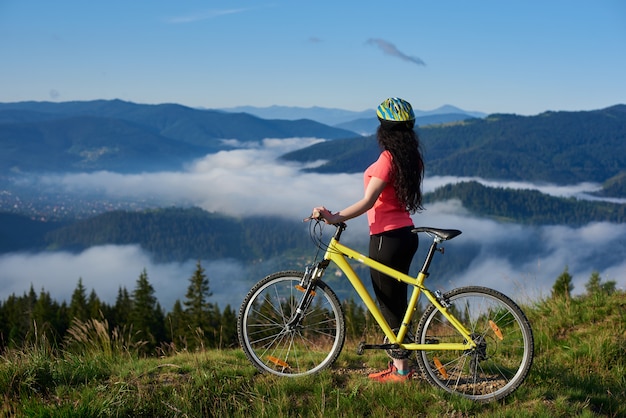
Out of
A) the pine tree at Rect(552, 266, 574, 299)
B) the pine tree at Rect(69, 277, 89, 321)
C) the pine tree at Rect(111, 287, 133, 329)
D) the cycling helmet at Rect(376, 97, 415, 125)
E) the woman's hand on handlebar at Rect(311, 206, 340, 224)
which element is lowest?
the pine tree at Rect(111, 287, 133, 329)

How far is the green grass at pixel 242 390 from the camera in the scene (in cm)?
450

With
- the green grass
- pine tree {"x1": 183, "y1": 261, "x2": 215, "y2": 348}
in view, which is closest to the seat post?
the green grass

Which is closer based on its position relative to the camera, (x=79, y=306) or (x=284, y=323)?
→ (x=284, y=323)

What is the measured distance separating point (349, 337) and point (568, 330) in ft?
10.0

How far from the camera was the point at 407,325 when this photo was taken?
512 centimetres

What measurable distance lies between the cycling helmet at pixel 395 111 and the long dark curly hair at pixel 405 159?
0.19 feet

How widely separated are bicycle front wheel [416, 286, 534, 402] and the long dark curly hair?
94 cm

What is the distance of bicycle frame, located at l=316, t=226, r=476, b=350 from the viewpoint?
192 inches

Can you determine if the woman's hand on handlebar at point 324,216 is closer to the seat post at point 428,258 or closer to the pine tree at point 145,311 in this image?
the seat post at point 428,258

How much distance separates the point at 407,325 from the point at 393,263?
584 millimetres

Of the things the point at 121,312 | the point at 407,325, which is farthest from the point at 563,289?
the point at 121,312

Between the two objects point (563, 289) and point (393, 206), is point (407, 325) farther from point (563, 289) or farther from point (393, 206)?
point (563, 289)

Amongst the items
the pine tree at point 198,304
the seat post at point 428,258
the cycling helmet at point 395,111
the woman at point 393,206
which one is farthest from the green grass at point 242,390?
the pine tree at point 198,304

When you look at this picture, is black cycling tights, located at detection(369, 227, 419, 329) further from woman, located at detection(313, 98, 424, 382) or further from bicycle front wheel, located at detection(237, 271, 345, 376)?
bicycle front wheel, located at detection(237, 271, 345, 376)
